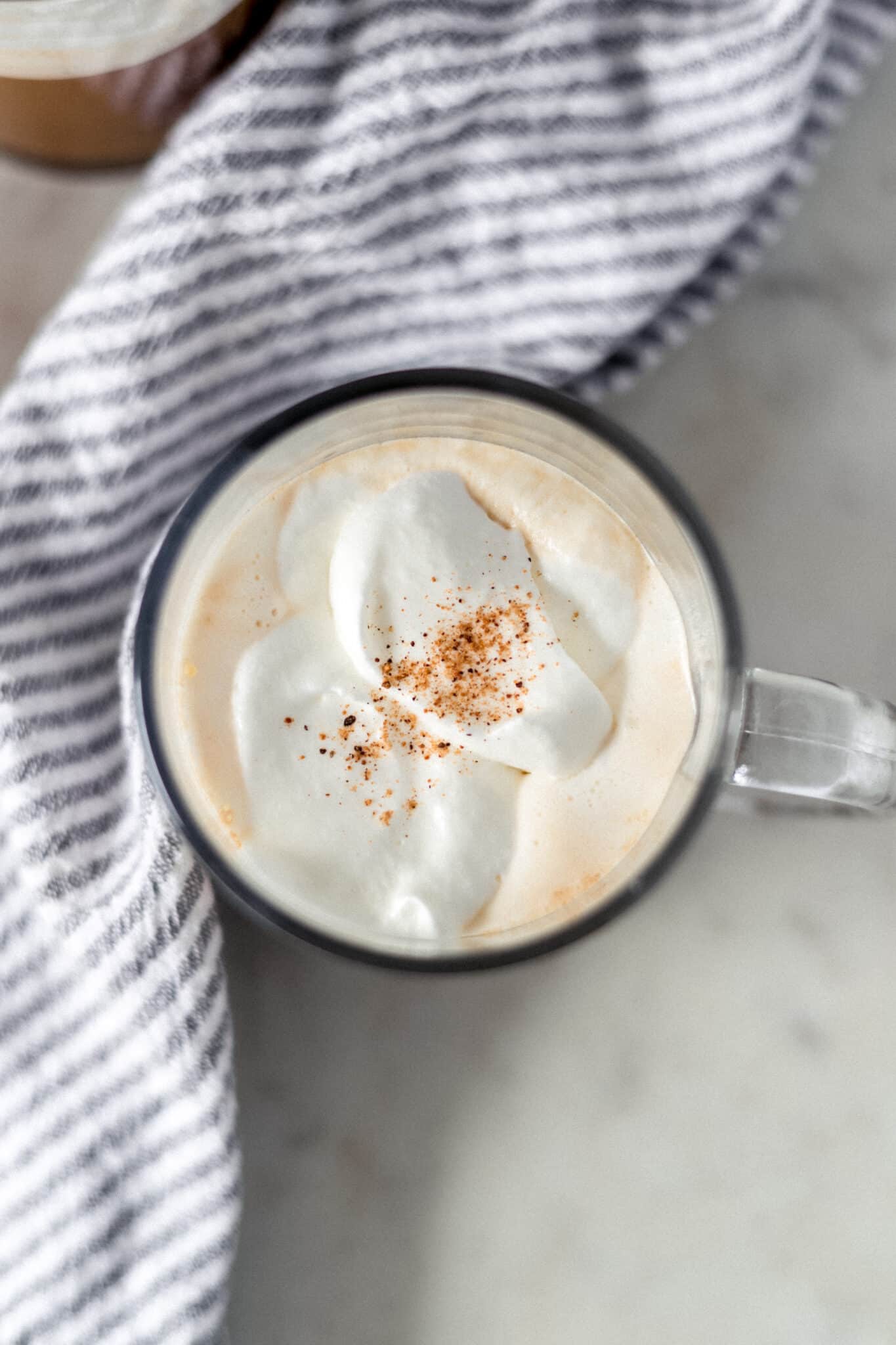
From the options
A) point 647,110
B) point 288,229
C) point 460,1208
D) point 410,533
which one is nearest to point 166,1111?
point 460,1208

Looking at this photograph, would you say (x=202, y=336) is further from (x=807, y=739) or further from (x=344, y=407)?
(x=807, y=739)

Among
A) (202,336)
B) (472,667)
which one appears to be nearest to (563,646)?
(472,667)

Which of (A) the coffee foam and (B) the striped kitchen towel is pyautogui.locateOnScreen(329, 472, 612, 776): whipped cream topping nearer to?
(A) the coffee foam

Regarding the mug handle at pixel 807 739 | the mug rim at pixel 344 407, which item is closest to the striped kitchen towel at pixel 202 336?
the mug rim at pixel 344 407

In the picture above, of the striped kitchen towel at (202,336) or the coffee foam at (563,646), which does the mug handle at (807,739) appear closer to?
the coffee foam at (563,646)

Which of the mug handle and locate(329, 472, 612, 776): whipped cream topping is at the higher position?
locate(329, 472, 612, 776): whipped cream topping

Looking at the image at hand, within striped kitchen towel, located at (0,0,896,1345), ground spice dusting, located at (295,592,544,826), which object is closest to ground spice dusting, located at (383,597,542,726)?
ground spice dusting, located at (295,592,544,826)

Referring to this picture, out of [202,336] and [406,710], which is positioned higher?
[202,336]
